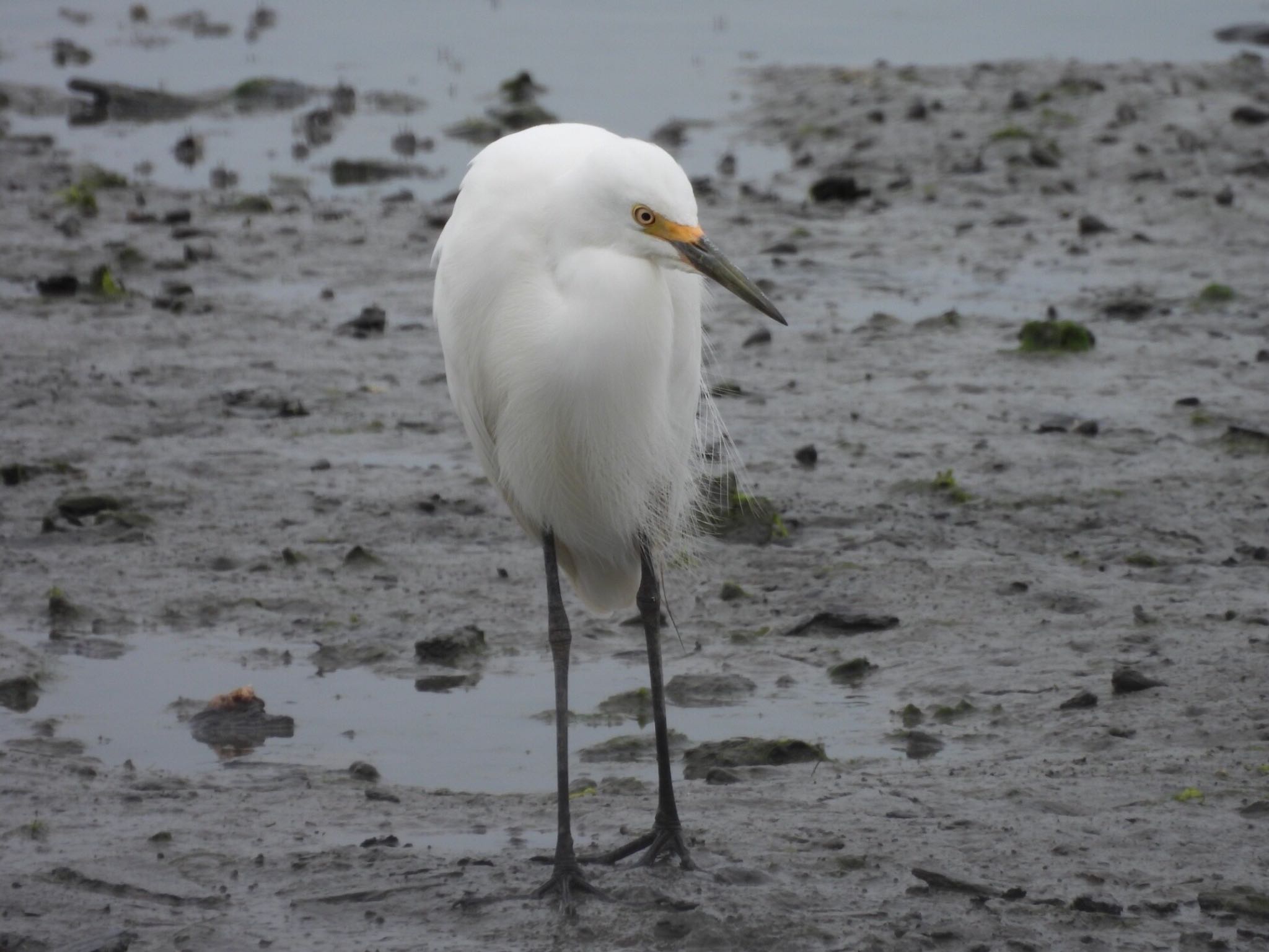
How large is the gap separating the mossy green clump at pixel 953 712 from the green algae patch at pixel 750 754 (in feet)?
1.37

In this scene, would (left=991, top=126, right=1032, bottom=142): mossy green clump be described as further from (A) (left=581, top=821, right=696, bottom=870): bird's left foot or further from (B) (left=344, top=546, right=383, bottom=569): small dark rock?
(A) (left=581, top=821, right=696, bottom=870): bird's left foot

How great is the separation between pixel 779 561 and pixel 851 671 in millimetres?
906

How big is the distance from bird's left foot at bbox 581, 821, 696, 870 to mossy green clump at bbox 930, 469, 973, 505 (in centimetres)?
271

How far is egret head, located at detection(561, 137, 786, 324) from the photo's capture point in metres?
4.00

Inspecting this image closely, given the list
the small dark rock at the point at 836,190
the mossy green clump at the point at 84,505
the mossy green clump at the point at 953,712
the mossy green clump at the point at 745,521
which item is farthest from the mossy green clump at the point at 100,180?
the mossy green clump at the point at 953,712

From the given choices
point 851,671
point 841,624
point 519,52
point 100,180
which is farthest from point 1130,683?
point 519,52

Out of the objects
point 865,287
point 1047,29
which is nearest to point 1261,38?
point 1047,29

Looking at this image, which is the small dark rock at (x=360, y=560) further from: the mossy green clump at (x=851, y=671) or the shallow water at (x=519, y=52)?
the shallow water at (x=519, y=52)

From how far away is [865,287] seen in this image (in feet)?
32.0

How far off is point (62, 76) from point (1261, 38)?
434 inches

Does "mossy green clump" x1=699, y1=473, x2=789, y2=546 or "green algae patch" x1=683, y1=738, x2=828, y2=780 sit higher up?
"mossy green clump" x1=699, y1=473, x2=789, y2=546

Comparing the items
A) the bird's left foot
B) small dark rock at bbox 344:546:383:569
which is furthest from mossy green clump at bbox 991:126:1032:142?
the bird's left foot

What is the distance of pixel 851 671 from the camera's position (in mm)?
5520

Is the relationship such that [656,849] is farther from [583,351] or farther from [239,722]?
[239,722]
